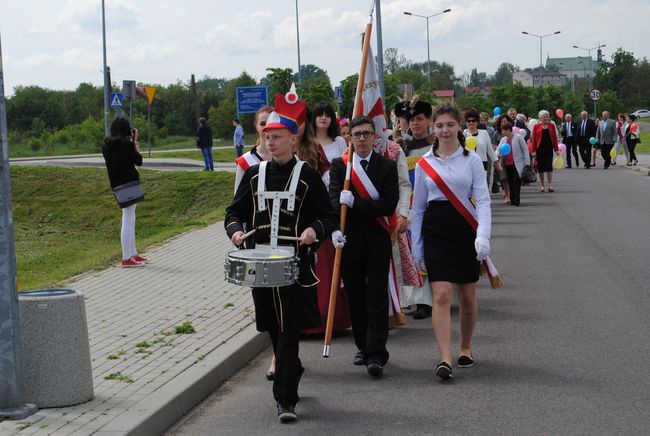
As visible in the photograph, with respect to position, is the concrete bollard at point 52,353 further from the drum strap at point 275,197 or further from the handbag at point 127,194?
the handbag at point 127,194

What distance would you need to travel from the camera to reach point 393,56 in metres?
170

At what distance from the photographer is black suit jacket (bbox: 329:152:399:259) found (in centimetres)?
763

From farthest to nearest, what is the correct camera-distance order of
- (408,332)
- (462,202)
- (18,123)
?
(18,123), (408,332), (462,202)

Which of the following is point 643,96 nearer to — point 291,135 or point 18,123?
point 18,123

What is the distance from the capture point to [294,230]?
6426mm

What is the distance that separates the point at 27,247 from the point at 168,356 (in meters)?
14.0

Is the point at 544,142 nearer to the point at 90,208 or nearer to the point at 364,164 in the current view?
the point at 90,208

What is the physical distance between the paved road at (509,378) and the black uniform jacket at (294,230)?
639 mm

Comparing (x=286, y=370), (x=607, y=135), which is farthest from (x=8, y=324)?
(x=607, y=135)

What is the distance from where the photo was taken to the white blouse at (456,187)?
7.38 metres

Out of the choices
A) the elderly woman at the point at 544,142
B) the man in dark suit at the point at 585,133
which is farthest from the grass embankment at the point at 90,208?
the man in dark suit at the point at 585,133

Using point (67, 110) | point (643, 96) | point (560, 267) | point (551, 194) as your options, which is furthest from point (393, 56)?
point (560, 267)

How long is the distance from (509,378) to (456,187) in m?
1.36

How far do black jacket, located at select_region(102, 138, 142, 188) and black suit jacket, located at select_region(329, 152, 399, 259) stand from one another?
21.1 ft
